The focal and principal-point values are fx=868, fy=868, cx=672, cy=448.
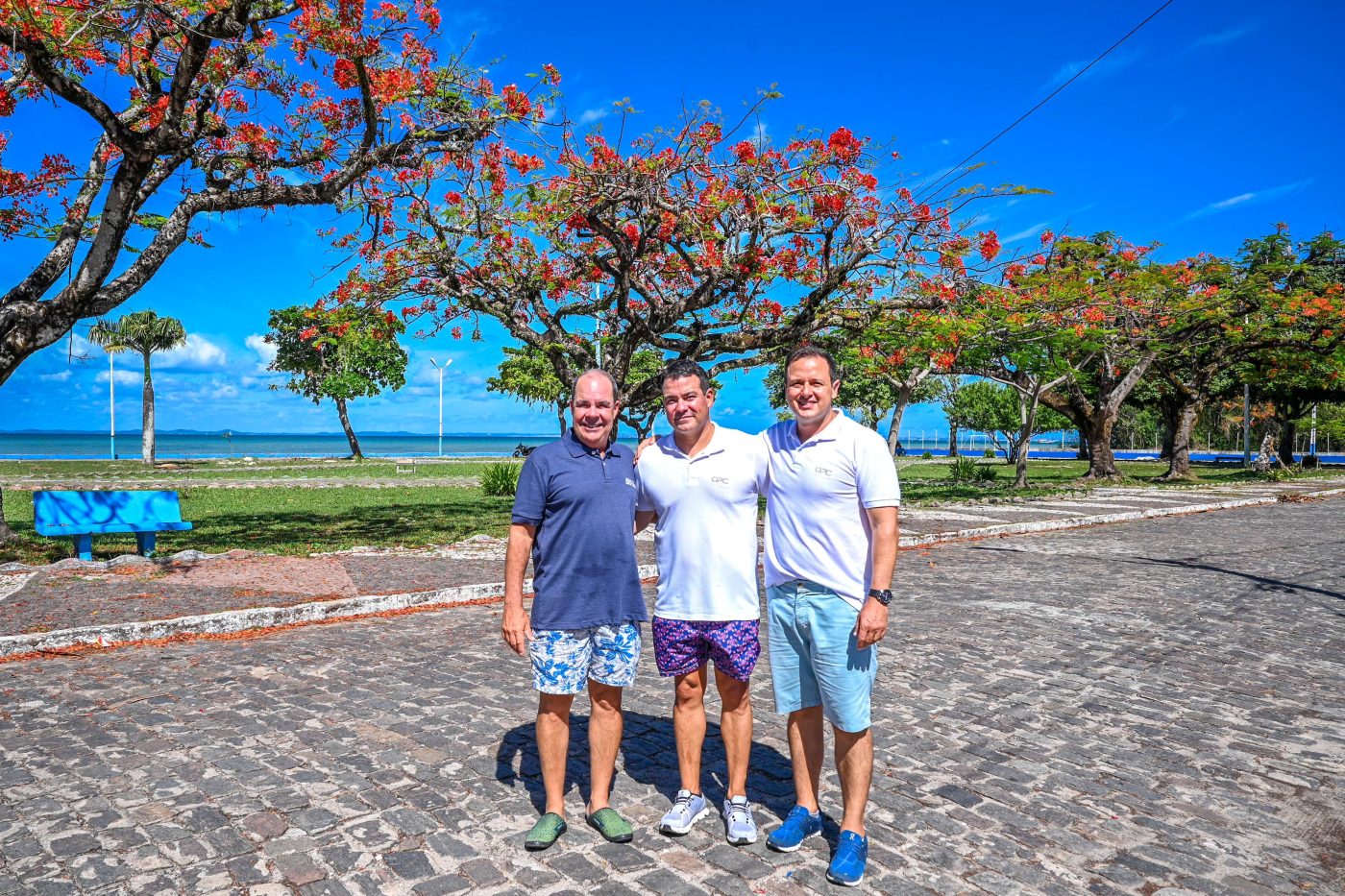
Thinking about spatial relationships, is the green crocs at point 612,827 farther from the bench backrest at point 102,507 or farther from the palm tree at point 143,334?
the palm tree at point 143,334

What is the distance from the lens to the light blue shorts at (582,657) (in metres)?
3.40

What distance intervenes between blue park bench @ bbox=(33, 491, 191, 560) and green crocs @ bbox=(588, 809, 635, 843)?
8.90 metres

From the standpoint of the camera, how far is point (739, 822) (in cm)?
342

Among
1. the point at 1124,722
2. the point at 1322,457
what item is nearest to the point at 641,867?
the point at 1124,722

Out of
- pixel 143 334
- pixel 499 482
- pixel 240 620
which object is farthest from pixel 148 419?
pixel 240 620

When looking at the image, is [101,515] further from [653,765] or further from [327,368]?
[327,368]

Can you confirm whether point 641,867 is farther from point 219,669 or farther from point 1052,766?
point 219,669

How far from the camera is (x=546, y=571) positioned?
11.2 feet

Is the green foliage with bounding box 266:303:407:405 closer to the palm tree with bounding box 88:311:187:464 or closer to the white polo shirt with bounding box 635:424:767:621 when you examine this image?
the palm tree with bounding box 88:311:187:464

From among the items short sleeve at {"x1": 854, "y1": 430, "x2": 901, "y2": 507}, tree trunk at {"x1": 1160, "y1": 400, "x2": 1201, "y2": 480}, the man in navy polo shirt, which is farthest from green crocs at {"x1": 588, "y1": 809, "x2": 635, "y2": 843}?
tree trunk at {"x1": 1160, "y1": 400, "x2": 1201, "y2": 480}

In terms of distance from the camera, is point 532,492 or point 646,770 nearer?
point 532,492

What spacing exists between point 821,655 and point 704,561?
56cm

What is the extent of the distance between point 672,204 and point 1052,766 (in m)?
8.59

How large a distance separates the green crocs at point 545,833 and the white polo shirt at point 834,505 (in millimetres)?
1280
